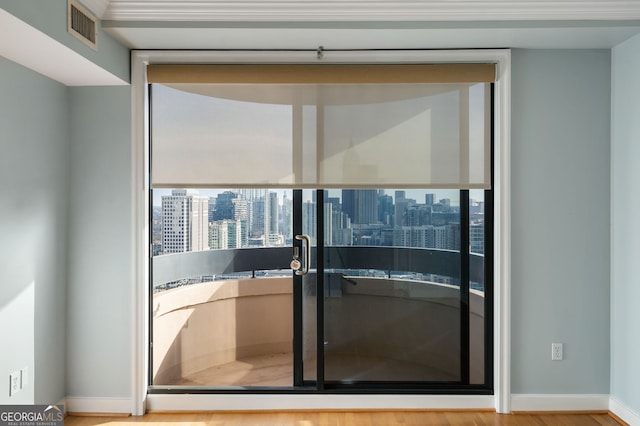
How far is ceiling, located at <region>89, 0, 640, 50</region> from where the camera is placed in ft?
8.46

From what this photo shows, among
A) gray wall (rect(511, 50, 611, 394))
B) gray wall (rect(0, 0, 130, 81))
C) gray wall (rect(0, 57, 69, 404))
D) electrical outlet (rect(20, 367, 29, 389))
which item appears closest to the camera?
gray wall (rect(0, 0, 130, 81))

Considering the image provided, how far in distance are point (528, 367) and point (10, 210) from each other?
320 cm

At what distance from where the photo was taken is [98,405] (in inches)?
122

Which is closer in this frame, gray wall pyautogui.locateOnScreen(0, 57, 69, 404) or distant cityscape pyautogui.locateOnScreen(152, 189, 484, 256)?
gray wall pyautogui.locateOnScreen(0, 57, 69, 404)

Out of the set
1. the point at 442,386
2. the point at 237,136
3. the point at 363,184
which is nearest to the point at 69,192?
the point at 237,136

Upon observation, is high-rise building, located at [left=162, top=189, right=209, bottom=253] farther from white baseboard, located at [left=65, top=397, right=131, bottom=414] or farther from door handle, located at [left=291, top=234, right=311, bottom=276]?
white baseboard, located at [left=65, top=397, right=131, bottom=414]

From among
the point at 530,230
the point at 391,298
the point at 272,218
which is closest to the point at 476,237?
the point at 530,230

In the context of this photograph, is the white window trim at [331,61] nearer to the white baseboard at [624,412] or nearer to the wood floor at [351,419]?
the wood floor at [351,419]

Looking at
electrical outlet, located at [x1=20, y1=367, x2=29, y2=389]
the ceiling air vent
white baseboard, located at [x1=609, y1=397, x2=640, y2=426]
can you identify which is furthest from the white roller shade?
white baseboard, located at [x1=609, y1=397, x2=640, y2=426]

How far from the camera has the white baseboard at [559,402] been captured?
3.09 m

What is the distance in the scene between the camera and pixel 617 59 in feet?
9.87

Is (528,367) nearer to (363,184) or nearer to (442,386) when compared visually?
(442,386)

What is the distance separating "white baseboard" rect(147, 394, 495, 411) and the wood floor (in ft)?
0.14

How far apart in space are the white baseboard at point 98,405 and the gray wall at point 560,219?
8.22 feet
